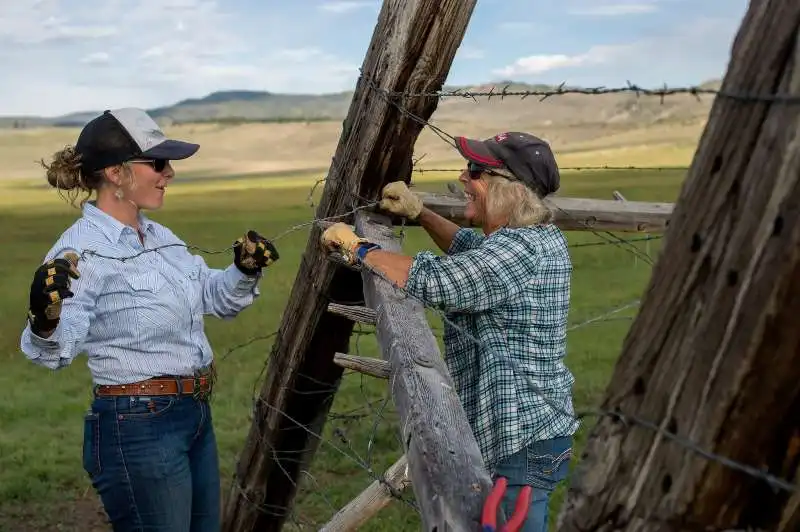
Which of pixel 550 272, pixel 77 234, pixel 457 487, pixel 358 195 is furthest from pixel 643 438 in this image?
pixel 358 195

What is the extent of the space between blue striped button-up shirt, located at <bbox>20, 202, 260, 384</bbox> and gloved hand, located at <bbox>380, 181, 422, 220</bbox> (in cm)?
86

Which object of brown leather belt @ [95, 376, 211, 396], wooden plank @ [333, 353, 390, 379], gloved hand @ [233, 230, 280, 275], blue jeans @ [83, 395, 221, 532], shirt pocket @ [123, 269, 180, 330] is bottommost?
blue jeans @ [83, 395, 221, 532]

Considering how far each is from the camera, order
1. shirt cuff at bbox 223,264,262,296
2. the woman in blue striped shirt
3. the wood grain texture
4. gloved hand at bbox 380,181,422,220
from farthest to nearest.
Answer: gloved hand at bbox 380,181,422,220 → shirt cuff at bbox 223,264,262,296 → the woman in blue striped shirt → the wood grain texture

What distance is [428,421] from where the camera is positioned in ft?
7.73

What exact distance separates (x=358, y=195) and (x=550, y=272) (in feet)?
3.80

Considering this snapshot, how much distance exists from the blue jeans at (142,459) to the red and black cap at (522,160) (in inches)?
50.6

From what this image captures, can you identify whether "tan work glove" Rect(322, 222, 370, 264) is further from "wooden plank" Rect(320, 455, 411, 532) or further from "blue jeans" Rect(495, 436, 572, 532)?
"wooden plank" Rect(320, 455, 411, 532)

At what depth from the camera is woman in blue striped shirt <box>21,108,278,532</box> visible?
320 cm

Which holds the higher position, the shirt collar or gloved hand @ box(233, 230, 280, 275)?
the shirt collar

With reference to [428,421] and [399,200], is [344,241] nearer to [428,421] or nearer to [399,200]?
[399,200]

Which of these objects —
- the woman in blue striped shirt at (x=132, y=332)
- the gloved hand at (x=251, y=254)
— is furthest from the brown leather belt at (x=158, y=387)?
the gloved hand at (x=251, y=254)

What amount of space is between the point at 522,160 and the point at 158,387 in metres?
1.41

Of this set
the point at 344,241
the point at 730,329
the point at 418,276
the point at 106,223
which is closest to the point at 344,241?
the point at 344,241

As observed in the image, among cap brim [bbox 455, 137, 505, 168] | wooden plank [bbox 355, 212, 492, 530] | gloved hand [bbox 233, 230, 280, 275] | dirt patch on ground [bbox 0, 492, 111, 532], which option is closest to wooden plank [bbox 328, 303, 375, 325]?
wooden plank [bbox 355, 212, 492, 530]
